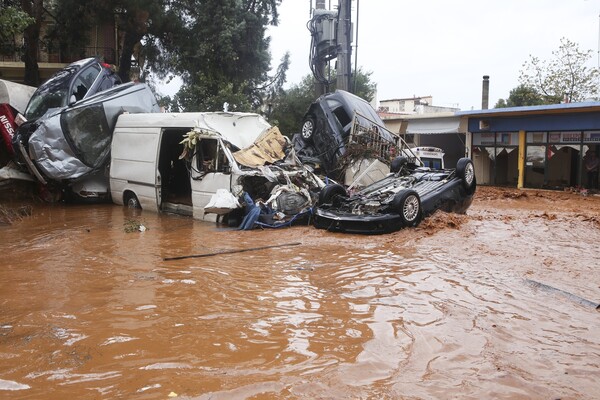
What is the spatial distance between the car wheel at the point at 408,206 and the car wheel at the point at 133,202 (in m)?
A: 6.18

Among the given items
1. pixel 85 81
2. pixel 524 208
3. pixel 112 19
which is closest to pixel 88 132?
pixel 85 81

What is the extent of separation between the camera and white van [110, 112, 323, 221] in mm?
9914

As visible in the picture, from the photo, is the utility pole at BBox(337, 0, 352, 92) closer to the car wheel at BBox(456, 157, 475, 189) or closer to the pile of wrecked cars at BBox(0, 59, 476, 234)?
the pile of wrecked cars at BBox(0, 59, 476, 234)

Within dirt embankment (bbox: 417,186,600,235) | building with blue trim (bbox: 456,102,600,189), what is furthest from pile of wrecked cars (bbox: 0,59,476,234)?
building with blue trim (bbox: 456,102,600,189)

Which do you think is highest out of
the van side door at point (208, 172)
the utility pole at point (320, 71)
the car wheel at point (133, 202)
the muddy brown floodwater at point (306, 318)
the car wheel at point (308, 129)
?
the utility pole at point (320, 71)

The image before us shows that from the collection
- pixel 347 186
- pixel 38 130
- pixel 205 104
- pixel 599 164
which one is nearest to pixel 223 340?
pixel 347 186

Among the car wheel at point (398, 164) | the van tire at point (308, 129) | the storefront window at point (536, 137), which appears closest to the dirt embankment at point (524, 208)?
the car wheel at point (398, 164)

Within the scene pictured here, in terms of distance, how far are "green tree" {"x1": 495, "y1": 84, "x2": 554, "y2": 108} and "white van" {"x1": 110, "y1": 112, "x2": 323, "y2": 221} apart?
1034 inches

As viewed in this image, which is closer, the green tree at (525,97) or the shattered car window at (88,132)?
the shattered car window at (88,132)

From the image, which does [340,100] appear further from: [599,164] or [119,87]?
[599,164]

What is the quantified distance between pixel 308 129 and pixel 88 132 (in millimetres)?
5341

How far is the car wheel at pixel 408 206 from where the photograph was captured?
864cm

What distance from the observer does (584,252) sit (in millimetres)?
7293

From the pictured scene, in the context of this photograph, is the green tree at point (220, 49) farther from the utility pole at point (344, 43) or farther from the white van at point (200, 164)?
the white van at point (200, 164)
